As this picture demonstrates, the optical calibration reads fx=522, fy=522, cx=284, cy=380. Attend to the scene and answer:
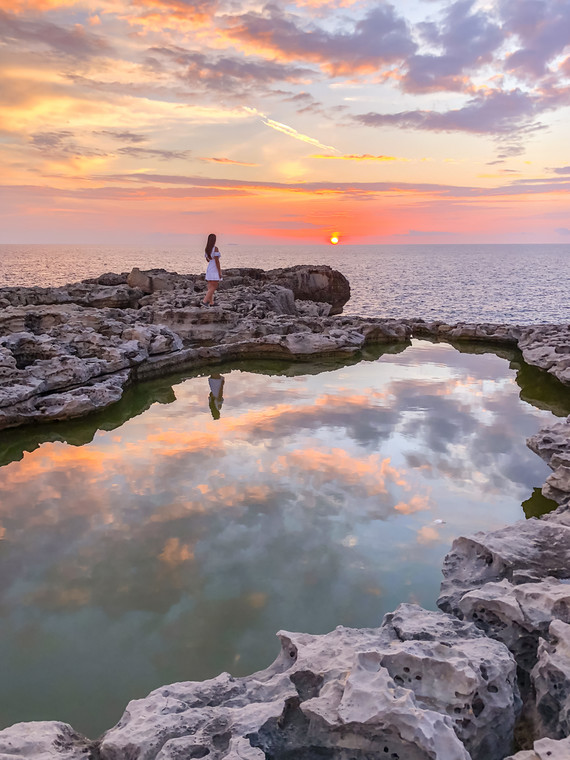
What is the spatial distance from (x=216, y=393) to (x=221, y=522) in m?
5.33

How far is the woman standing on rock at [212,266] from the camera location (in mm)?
14969

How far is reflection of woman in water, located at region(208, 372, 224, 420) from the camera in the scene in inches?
378

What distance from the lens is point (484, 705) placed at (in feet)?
9.14

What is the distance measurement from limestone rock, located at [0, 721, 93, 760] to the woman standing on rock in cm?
1312

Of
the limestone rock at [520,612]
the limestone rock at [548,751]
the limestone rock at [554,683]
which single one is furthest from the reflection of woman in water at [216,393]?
the limestone rock at [548,751]

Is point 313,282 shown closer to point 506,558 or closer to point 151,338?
point 151,338

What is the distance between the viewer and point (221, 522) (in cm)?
569

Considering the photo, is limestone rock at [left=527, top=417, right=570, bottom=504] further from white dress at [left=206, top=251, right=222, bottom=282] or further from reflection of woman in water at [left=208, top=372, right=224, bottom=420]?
white dress at [left=206, top=251, right=222, bottom=282]

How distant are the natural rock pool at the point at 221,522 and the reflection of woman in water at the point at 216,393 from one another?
0.24 ft

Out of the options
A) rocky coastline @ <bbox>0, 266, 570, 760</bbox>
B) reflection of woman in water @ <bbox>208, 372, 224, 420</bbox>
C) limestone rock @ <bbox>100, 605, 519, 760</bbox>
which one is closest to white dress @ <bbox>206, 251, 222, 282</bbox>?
reflection of woman in water @ <bbox>208, 372, 224, 420</bbox>

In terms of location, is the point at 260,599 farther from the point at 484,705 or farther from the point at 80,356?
the point at 80,356

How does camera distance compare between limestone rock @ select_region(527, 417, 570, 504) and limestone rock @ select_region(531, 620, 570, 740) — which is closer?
limestone rock @ select_region(531, 620, 570, 740)

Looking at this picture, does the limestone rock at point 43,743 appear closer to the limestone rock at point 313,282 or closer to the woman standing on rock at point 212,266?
the woman standing on rock at point 212,266

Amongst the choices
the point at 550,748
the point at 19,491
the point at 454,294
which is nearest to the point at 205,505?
the point at 19,491
